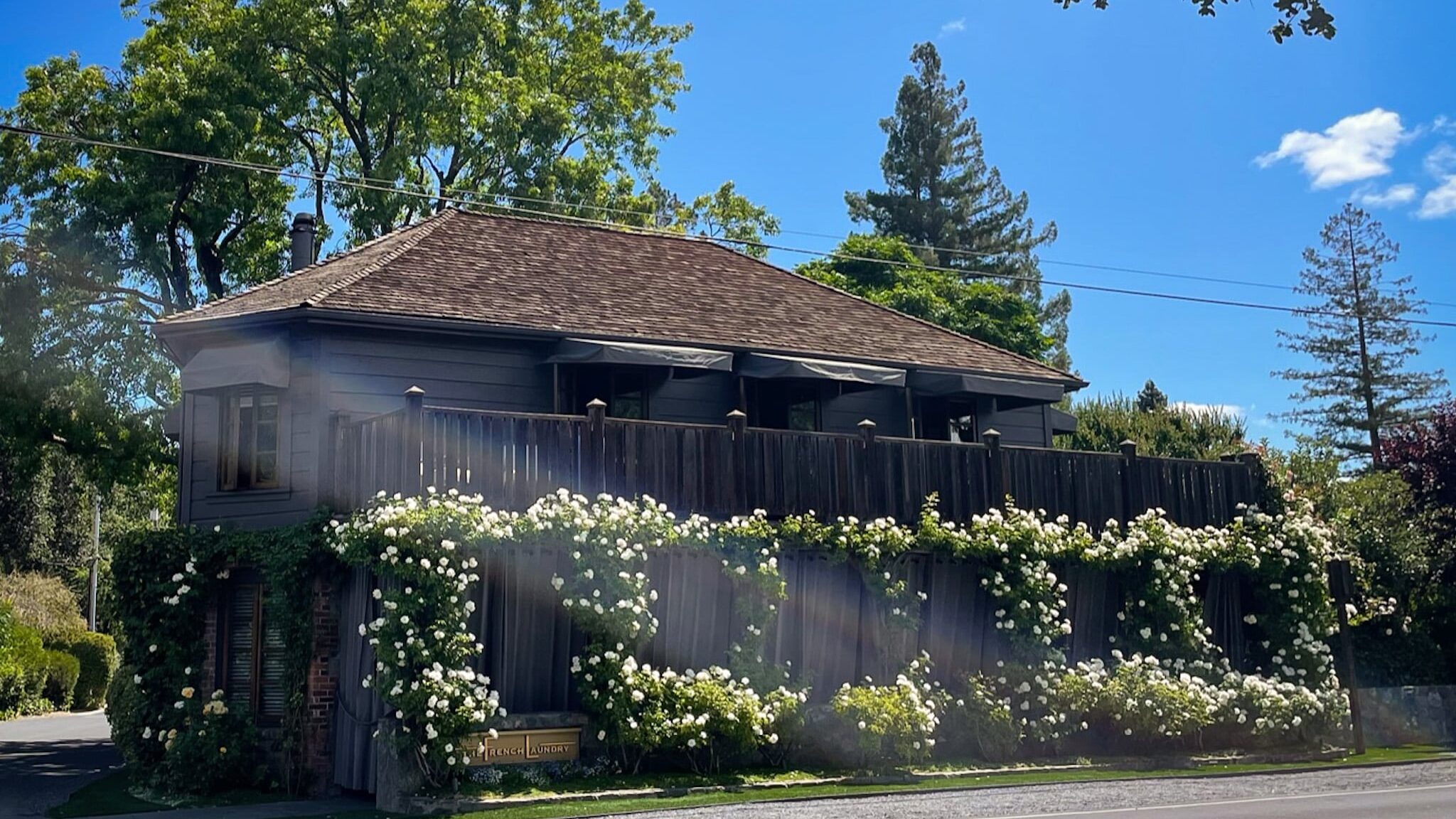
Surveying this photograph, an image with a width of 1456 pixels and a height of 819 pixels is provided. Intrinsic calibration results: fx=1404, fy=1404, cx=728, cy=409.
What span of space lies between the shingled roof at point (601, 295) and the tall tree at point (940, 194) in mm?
35942

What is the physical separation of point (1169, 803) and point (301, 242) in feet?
56.7

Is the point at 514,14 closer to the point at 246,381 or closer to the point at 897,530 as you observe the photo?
the point at 246,381

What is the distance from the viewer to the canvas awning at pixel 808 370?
2180 cm

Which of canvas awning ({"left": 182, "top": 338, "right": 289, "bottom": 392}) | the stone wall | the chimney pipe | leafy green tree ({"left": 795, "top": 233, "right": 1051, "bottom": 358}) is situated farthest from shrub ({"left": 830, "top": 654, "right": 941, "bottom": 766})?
leafy green tree ({"left": 795, "top": 233, "right": 1051, "bottom": 358})

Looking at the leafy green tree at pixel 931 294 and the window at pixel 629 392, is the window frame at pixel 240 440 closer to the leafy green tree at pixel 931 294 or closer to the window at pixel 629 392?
the window at pixel 629 392

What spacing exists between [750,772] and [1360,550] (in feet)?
46.8

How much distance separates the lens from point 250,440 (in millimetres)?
20156

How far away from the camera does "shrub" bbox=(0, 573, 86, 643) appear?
1567 inches

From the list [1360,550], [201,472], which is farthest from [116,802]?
[1360,550]

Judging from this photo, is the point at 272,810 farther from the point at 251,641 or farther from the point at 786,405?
the point at 786,405

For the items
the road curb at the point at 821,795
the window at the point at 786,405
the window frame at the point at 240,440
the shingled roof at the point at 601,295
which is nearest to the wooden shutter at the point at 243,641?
the window frame at the point at 240,440

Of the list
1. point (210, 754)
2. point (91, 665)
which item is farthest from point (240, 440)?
point (91, 665)

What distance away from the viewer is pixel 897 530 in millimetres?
19062

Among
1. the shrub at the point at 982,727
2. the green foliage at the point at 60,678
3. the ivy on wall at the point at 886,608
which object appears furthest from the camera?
the green foliage at the point at 60,678
